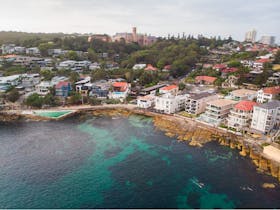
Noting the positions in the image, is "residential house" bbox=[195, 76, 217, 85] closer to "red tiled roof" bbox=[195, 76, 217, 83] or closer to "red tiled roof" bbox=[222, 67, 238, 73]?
"red tiled roof" bbox=[195, 76, 217, 83]

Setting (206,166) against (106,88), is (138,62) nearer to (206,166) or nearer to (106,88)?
Result: (106,88)

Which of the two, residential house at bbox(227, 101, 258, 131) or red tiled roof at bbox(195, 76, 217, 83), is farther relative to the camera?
red tiled roof at bbox(195, 76, 217, 83)

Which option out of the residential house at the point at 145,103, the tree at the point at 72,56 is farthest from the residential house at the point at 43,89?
the tree at the point at 72,56

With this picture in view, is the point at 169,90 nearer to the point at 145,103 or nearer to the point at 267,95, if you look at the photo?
the point at 145,103

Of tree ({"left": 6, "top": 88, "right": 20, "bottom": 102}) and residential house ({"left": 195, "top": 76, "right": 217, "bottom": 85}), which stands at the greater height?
residential house ({"left": 195, "top": 76, "right": 217, "bottom": 85})

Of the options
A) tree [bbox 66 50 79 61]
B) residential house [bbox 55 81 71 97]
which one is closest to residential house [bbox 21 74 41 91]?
residential house [bbox 55 81 71 97]

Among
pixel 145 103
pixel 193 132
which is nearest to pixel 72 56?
pixel 145 103

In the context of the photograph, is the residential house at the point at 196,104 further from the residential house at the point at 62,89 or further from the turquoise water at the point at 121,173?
the residential house at the point at 62,89

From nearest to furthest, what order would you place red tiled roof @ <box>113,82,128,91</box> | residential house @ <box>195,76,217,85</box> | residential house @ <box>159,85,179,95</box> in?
residential house @ <box>159,85,179,95</box> → red tiled roof @ <box>113,82,128,91</box> → residential house @ <box>195,76,217,85</box>

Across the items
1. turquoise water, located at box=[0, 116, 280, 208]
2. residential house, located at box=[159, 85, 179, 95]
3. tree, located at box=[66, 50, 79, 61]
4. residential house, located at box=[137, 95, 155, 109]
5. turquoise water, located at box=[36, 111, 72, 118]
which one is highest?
tree, located at box=[66, 50, 79, 61]
